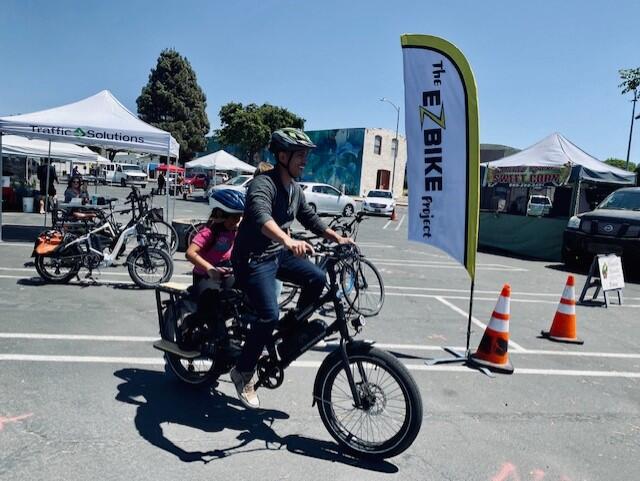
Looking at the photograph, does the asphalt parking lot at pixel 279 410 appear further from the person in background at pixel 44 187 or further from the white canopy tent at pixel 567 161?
the person in background at pixel 44 187

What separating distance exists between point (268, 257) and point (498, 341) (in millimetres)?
2871

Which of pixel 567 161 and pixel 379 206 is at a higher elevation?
pixel 567 161

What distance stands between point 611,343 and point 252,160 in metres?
45.3

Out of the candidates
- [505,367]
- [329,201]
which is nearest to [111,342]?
[505,367]

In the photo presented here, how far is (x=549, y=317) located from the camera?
7.48 metres

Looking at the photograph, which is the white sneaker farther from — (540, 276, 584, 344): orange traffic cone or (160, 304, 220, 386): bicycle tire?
(540, 276, 584, 344): orange traffic cone

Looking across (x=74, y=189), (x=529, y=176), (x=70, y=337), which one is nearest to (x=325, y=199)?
(x=529, y=176)

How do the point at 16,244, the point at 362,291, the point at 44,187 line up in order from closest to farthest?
the point at 362,291 → the point at 16,244 → the point at 44,187

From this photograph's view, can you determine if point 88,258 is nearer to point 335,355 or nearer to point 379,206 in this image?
point 335,355

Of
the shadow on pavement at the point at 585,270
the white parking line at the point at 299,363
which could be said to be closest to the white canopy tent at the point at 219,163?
the shadow on pavement at the point at 585,270

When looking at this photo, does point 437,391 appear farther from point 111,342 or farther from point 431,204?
point 111,342

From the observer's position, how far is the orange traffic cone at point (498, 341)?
5.07 m

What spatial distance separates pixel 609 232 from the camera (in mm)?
11477

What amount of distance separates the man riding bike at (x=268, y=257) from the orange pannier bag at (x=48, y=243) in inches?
207
